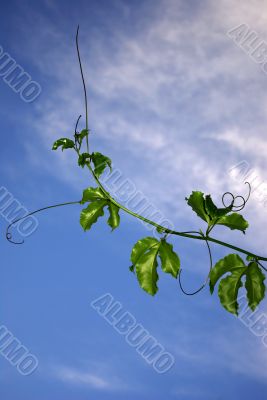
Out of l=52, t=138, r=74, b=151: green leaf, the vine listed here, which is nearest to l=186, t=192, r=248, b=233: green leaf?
the vine

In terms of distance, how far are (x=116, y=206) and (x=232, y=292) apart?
119 centimetres

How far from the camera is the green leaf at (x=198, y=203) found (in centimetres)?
320

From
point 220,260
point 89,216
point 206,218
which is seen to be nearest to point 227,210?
point 206,218

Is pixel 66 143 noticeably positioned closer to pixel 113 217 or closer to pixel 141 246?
pixel 113 217

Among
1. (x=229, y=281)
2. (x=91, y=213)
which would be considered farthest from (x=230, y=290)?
(x=91, y=213)

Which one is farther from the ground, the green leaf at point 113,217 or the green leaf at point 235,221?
the green leaf at point 235,221

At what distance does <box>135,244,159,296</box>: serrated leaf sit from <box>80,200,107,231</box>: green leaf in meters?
0.63

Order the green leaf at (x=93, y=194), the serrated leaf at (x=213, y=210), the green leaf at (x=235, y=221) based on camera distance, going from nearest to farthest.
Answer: the serrated leaf at (x=213, y=210) < the green leaf at (x=235, y=221) < the green leaf at (x=93, y=194)

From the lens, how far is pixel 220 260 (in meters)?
3.16

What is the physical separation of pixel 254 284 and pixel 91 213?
1.49m

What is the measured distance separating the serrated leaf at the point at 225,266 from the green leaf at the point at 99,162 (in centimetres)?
127

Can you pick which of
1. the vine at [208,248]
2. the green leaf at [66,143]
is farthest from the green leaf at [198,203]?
the green leaf at [66,143]

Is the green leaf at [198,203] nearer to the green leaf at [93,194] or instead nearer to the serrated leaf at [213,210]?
the serrated leaf at [213,210]

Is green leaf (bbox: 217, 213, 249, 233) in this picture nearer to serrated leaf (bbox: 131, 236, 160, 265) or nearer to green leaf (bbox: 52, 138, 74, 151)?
serrated leaf (bbox: 131, 236, 160, 265)
